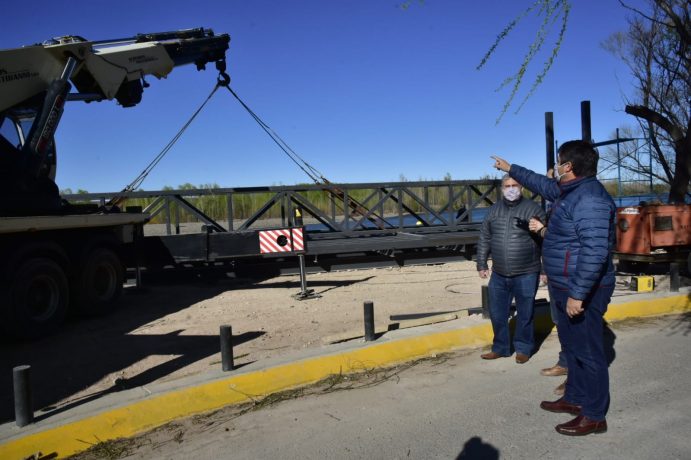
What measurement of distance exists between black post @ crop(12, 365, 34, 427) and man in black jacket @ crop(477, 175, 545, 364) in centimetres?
394

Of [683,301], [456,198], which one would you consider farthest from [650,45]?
[683,301]

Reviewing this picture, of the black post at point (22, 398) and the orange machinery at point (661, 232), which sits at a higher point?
the orange machinery at point (661, 232)

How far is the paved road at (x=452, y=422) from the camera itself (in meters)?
3.48

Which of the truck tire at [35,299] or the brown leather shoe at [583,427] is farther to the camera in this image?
the truck tire at [35,299]

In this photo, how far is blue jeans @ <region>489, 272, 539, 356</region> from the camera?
16.7 feet

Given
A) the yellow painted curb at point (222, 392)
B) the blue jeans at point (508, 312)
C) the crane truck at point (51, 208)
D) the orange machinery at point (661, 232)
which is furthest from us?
the orange machinery at point (661, 232)

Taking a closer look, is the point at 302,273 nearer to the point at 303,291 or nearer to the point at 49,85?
the point at 303,291

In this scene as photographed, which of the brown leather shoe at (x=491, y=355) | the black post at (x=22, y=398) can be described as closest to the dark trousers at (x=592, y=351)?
the brown leather shoe at (x=491, y=355)

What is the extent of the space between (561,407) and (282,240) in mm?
5882

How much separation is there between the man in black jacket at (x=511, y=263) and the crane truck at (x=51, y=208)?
5.55 m

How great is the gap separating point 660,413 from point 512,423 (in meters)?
1.12

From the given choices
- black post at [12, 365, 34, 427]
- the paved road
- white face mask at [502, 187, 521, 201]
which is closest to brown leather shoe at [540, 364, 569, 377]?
the paved road

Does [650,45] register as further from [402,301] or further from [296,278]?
[296,278]

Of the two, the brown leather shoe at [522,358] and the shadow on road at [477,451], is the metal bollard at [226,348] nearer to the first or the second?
the shadow on road at [477,451]
